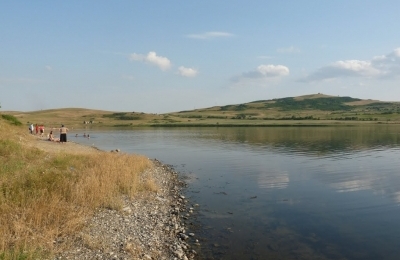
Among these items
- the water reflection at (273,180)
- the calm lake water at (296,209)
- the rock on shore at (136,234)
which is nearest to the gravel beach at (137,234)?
the rock on shore at (136,234)

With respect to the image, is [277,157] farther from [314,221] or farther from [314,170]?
[314,221]

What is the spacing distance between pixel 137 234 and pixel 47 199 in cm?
427

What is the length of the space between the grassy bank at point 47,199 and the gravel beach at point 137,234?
0.52m

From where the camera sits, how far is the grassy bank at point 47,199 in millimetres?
11023

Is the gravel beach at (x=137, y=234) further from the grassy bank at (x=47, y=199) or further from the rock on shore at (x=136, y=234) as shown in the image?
the grassy bank at (x=47, y=199)

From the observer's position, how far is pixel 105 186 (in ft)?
62.8

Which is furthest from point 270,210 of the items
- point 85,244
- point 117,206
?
point 85,244

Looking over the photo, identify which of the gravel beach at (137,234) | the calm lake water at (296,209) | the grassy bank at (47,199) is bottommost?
the calm lake water at (296,209)

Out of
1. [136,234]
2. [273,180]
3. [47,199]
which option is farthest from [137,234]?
[273,180]

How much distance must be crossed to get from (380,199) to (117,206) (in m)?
17.3

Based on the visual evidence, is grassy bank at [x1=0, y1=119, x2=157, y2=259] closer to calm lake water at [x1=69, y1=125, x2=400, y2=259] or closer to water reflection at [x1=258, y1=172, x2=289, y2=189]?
calm lake water at [x1=69, y1=125, x2=400, y2=259]

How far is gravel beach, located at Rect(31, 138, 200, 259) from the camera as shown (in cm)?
1181

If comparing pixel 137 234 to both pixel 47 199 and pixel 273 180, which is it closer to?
pixel 47 199

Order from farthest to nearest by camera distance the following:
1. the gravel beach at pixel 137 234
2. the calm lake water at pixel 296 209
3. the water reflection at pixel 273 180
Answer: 1. the water reflection at pixel 273 180
2. the calm lake water at pixel 296 209
3. the gravel beach at pixel 137 234
